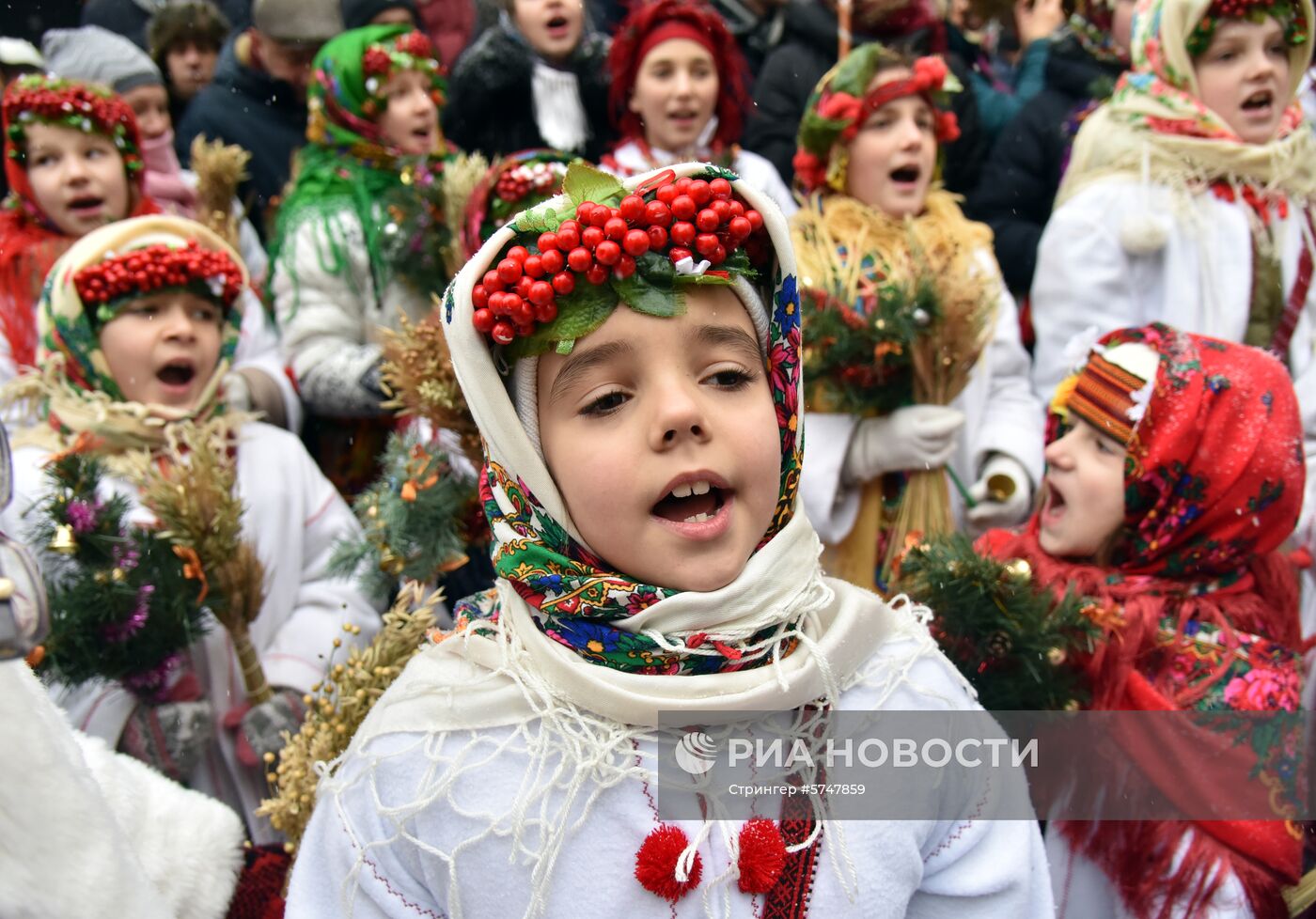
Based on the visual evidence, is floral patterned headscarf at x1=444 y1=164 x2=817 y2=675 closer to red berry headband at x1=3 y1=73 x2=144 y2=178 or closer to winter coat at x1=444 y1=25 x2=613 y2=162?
red berry headband at x1=3 y1=73 x2=144 y2=178

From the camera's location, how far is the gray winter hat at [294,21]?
4699 millimetres

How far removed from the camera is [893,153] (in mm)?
3629

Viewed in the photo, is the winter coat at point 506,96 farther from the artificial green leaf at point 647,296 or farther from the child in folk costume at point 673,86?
the artificial green leaf at point 647,296

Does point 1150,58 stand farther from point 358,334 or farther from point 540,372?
point 540,372

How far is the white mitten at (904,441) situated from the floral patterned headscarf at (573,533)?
153 cm

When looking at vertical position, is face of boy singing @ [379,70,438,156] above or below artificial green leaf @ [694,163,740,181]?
below

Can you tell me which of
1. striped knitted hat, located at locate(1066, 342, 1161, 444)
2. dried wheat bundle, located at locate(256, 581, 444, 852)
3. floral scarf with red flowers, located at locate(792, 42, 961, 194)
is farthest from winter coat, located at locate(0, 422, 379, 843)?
floral scarf with red flowers, located at locate(792, 42, 961, 194)

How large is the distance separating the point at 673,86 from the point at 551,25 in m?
0.70

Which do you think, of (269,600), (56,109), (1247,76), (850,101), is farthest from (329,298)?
(1247,76)

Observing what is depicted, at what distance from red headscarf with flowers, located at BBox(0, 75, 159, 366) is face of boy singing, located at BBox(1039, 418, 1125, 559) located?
2.95 metres

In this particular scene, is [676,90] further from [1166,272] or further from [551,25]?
[1166,272]

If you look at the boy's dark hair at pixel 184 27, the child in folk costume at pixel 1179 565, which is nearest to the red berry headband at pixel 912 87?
the child in folk costume at pixel 1179 565

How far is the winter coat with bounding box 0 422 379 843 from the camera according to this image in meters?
2.74

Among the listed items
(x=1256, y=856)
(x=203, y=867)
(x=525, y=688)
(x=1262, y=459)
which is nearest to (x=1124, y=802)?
(x=1256, y=856)
